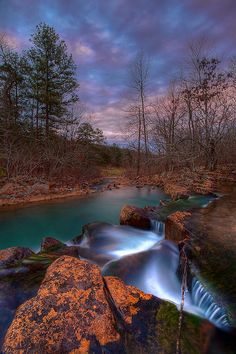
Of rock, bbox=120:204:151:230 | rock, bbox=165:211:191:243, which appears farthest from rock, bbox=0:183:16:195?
rock, bbox=165:211:191:243

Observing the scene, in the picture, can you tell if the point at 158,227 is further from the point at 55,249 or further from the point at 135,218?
the point at 55,249

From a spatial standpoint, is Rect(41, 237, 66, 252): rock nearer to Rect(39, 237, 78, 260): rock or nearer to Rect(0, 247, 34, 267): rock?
Rect(39, 237, 78, 260): rock

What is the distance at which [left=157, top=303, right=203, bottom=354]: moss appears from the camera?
7.68 feet

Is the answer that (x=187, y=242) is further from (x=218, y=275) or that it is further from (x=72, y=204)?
(x=72, y=204)

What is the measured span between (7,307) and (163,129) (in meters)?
16.1

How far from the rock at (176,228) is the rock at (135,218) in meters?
0.90

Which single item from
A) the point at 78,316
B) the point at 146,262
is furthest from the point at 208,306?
the point at 78,316

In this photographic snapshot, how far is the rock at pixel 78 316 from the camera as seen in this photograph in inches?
81.3

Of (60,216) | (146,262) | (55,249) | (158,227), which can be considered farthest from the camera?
A: (60,216)

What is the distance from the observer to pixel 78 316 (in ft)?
7.47

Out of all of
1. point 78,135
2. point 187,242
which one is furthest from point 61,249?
point 78,135

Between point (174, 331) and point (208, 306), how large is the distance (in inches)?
35.2

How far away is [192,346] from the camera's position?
2.40m

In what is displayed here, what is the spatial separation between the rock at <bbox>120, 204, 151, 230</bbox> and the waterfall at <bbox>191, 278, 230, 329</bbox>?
317 cm
